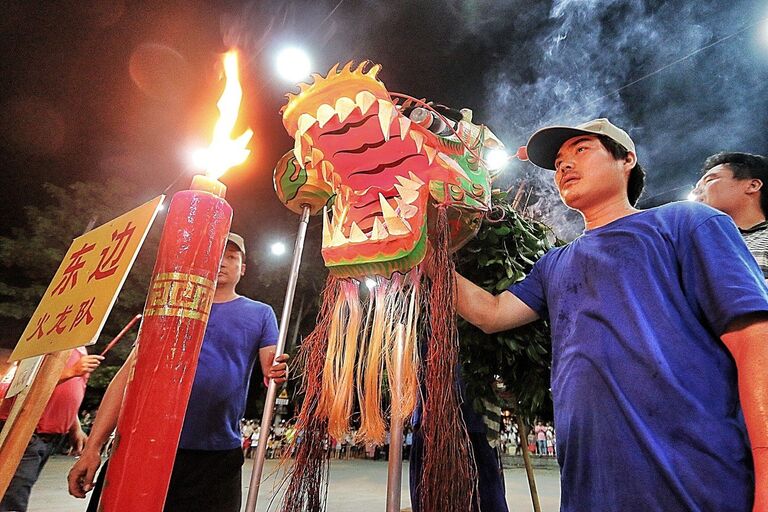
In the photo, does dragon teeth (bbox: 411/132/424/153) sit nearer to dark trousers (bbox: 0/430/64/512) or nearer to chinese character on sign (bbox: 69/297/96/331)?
chinese character on sign (bbox: 69/297/96/331)

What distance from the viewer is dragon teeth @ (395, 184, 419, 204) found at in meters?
1.76

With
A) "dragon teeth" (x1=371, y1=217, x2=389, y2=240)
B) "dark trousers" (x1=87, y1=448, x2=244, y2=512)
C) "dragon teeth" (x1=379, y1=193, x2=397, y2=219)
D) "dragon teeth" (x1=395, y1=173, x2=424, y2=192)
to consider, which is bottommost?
"dark trousers" (x1=87, y1=448, x2=244, y2=512)

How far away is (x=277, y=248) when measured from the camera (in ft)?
Result: 58.0

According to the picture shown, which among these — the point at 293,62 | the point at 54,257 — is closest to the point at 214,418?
→ the point at 293,62

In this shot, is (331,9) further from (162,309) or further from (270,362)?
(162,309)

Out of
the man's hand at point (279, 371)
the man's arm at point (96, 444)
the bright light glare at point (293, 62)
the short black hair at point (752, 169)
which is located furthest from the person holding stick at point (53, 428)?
the bright light glare at point (293, 62)

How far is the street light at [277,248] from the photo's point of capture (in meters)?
17.6

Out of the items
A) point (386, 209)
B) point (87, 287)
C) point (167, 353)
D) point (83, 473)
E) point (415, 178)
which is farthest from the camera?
point (83, 473)

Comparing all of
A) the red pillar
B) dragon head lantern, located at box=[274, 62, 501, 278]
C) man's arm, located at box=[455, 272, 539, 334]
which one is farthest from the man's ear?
the red pillar

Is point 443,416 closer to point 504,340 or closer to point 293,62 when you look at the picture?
point 504,340

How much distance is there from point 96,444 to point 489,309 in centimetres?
213

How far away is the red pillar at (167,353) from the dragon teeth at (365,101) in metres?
0.72

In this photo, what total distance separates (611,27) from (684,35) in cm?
172

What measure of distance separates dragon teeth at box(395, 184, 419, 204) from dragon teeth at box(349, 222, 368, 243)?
8.5 inches
